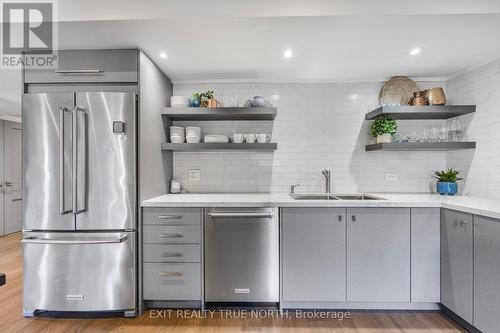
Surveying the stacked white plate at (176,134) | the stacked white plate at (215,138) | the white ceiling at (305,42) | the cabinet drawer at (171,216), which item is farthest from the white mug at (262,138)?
the cabinet drawer at (171,216)

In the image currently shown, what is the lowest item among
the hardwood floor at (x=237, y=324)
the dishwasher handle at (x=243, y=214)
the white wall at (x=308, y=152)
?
the hardwood floor at (x=237, y=324)

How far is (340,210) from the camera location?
2309 millimetres

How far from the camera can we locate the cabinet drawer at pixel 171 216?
2.34m

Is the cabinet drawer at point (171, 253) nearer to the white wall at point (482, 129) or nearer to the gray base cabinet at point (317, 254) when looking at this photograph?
the gray base cabinet at point (317, 254)

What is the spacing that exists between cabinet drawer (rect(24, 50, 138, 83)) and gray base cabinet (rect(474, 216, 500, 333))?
2921 millimetres

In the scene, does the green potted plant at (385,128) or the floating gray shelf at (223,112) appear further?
the green potted plant at (385,128)

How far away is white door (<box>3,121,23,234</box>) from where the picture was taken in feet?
17.2

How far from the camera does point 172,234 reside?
2.34 metres

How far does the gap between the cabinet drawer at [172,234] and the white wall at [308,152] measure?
0.83m

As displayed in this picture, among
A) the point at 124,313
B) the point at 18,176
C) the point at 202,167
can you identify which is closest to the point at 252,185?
the point at 202,167

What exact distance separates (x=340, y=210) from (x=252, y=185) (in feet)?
3.66

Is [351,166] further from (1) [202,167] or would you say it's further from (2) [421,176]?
(1) [202,167]

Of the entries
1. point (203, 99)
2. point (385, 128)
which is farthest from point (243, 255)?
point (385, 128)

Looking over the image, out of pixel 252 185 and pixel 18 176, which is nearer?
pixel 252 185
